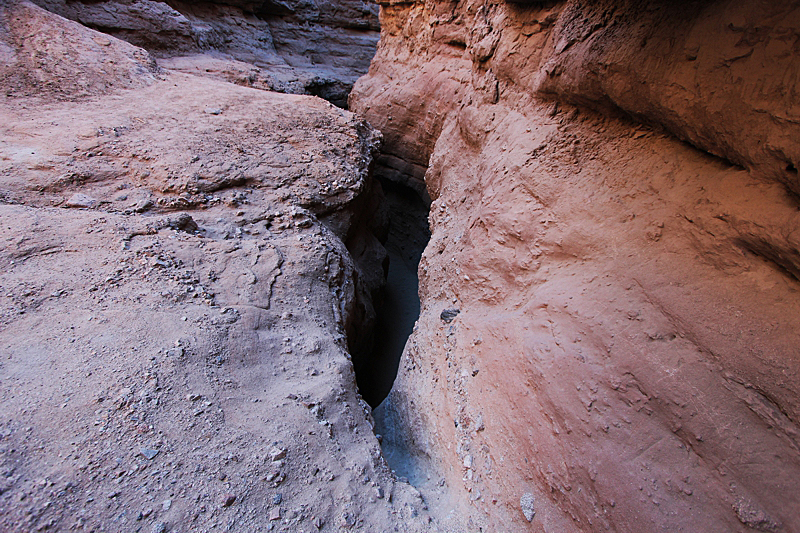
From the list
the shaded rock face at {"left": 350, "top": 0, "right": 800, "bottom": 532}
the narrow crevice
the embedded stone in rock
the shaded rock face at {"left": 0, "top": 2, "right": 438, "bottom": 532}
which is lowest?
the narrow crevice

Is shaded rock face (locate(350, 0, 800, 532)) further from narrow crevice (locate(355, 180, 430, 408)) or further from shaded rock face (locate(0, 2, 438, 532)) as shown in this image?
narrow crevice (locate(355, 180, 430, 408))

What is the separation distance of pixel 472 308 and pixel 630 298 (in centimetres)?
106

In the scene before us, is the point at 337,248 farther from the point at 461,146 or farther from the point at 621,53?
the point at 621,53

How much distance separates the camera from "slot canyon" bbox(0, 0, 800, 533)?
1362 millimetres

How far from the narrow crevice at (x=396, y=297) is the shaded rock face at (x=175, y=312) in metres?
0.82

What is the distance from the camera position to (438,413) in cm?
238

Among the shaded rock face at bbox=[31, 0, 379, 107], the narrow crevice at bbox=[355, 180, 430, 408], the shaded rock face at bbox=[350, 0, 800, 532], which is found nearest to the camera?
the shaded rock face at bbox=[350, 0, 800, 532]

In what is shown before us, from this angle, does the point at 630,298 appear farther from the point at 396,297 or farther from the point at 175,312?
the point at 396,297

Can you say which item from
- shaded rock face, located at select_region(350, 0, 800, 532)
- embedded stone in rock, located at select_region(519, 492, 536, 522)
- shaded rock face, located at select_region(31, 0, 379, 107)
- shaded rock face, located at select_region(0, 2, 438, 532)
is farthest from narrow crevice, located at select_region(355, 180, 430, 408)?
shaded rock face, located at select_region(31, 0, 379, 107)

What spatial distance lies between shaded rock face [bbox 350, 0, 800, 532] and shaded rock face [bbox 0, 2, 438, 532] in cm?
60

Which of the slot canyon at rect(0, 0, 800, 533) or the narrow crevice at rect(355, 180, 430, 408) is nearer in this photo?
the slot canyon at rect(0, 0, 800, 533)

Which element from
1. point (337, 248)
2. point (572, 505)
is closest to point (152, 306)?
point (337, 248)

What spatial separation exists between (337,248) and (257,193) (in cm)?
82

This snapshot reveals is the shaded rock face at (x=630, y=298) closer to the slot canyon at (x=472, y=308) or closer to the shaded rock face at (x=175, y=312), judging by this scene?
the slot canyon at (x=472, y=308)
